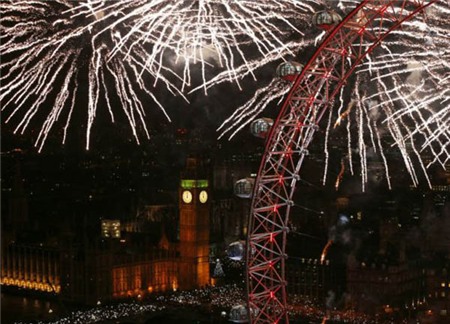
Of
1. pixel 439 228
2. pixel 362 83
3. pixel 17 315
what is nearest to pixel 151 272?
pixel 17 315

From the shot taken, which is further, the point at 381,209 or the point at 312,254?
the point at 312,254

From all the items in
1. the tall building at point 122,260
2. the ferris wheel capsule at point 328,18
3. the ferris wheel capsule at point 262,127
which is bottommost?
the tall building at point 122,260

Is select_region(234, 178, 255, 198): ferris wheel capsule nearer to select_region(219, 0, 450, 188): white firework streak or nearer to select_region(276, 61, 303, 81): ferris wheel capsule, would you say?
select_region(276, 61, 303, 81): ferris wheel capsule

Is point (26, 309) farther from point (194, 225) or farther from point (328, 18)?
point (328, 18)

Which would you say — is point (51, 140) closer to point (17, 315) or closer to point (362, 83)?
point (17, 315)

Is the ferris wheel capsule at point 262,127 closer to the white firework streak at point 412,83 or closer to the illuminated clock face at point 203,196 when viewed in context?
the white firework streak at point 412,83

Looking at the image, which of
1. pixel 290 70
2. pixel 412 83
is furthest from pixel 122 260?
pixel 290 70

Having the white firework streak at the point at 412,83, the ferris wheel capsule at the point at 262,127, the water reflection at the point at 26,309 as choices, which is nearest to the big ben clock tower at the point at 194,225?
the water reflection at the point at 26,309
